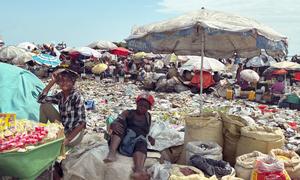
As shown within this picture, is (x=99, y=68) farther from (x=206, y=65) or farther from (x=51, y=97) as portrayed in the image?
(x=51, y=97)

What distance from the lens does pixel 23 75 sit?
6906mm

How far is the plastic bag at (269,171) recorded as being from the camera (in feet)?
12.5

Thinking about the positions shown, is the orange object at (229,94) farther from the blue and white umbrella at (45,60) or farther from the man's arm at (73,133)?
the man's arm at (73,133)

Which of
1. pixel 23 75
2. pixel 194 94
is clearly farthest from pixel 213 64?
pixel 23 75

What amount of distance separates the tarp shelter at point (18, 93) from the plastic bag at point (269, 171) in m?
3.94

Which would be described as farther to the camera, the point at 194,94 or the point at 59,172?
the point at 194,94

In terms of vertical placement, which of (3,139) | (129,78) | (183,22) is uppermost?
(183,22)

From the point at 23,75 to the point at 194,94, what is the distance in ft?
30.6

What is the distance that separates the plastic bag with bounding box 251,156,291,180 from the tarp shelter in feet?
12.9

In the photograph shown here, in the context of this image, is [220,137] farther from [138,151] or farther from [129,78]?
[129,78]

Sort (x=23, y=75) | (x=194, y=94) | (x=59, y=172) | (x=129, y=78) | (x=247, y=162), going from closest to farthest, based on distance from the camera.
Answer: (x=247, y=162), (x=59, y=172), (x=23, y=75), (x=194, y=94), (x=129, y=78)

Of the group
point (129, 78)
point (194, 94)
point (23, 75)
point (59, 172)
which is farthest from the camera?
point (129, 78)

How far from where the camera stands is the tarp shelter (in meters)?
6.29

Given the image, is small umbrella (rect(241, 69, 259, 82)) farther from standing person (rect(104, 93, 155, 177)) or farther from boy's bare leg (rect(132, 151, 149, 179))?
boy's bare leg (rect(132, 151, 149, 179))
